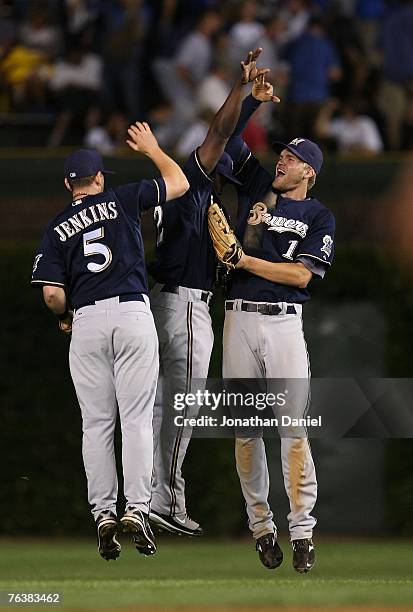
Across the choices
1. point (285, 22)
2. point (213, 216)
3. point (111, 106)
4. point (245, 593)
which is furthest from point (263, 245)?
point (285, 22)

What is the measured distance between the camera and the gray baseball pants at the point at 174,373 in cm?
819

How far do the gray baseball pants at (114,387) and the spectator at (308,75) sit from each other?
6.05 meters

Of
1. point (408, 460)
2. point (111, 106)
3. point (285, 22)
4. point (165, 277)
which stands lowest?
point (408, 460)

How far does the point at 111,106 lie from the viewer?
1395 cm

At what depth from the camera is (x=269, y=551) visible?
8031mm

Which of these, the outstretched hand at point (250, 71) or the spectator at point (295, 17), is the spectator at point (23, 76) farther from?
the outstretched hand at point (250, 71)

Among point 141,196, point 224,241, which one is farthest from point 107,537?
point 141,196

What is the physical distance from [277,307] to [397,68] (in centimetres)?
664

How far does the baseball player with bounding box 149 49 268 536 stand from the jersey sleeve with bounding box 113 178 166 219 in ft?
1.34

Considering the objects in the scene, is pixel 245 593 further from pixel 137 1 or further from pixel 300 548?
pixel 137 1

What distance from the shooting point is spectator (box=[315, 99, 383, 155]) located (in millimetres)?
13555

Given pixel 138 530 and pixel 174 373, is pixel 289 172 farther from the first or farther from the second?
pixel 138 530

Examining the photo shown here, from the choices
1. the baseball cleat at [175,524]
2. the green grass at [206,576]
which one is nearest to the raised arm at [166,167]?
the baseball cleat at [175,524]

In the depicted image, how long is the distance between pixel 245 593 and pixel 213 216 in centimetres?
207
